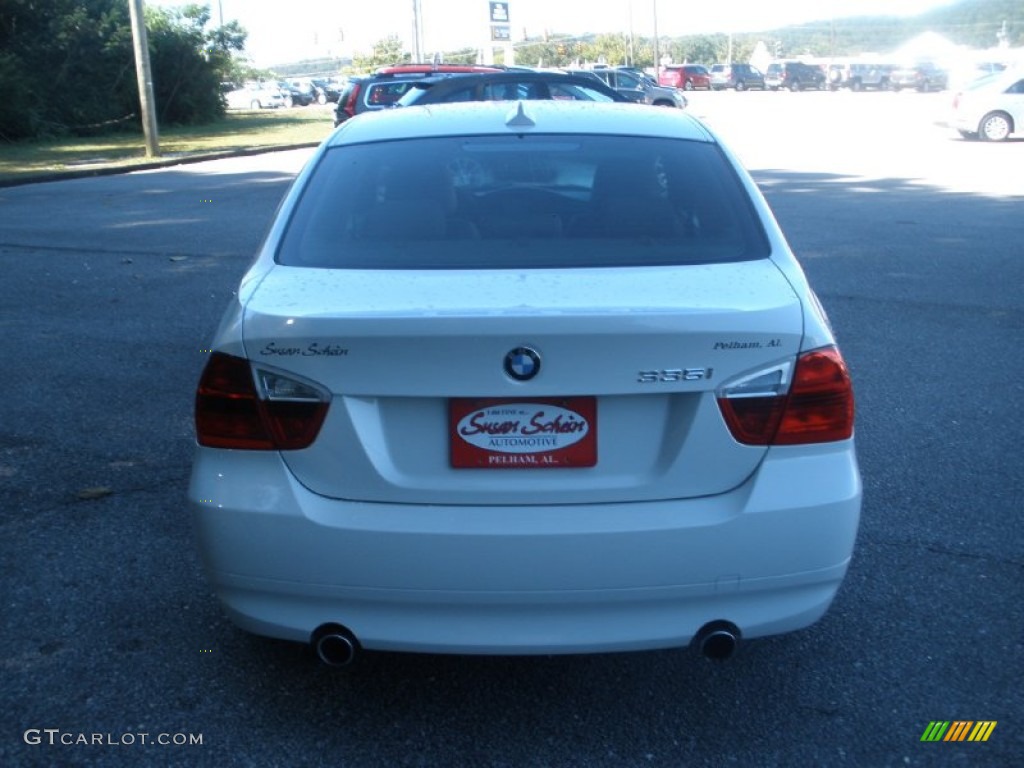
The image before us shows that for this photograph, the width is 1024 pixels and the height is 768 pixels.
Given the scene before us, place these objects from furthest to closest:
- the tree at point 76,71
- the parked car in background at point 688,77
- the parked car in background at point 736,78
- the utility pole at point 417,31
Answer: the parked car in background at point 736,78
the parked car in background at point 688,77
the utility pole at point 417,31
the tree at point 76,71

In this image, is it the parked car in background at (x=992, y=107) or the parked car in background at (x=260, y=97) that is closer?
the parked car in background at (x=992, y=107)

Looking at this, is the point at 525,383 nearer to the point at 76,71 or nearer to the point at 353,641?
the point at 353,641

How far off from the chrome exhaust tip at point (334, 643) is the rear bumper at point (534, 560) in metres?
0.03

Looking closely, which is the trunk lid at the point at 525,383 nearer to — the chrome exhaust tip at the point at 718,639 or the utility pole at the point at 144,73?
the chrome exhaust tip at the point at 718,639

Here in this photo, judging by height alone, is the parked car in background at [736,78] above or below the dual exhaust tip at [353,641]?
below

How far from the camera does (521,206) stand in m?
3.83

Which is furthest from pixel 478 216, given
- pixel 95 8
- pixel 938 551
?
pixel 95 8

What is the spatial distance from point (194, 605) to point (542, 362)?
182cm

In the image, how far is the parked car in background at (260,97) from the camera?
65750 millimetres

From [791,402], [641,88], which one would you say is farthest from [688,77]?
[791,402]

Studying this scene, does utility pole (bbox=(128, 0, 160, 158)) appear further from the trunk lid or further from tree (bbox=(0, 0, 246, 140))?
the trunk lid

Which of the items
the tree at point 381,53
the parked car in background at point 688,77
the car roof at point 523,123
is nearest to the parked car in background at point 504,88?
the car roof at point 523,123

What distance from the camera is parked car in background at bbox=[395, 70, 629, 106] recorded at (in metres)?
14.4

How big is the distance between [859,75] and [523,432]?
243ft
